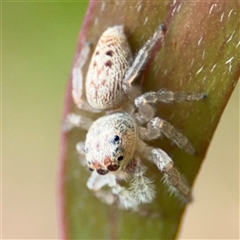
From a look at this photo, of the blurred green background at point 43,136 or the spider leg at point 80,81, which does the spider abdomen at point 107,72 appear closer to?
the spider leg at point 80,81

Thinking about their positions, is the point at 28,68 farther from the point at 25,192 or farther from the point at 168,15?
the point at 168,15

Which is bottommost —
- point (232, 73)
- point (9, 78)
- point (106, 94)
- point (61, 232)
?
point (61, 232)

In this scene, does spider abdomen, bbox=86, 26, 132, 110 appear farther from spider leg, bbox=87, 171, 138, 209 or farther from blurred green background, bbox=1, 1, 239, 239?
blurred green background, bbox=1, 1, 239, 239

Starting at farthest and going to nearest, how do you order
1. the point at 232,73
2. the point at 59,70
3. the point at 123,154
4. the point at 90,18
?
the point at 59,70, the point at 123,154, the point at 90,18, the point at 232,73

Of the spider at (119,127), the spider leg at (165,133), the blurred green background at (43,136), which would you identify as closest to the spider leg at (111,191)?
the spider at (119,127)

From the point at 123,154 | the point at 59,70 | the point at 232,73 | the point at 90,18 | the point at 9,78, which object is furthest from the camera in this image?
A: the point at 9,78

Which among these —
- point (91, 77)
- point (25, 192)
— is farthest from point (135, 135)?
point (25, 192)
